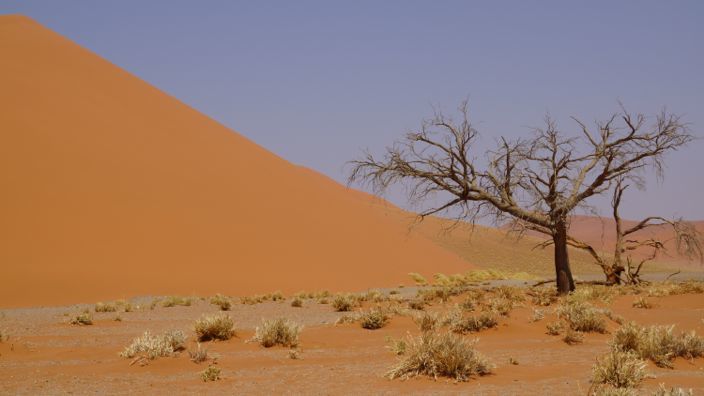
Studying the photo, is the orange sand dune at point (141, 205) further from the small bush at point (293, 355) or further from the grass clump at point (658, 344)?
the grass clump at point (658, 344)

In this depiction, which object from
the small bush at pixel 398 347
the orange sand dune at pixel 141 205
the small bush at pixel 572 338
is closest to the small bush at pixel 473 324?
the small bush at pixel 572 338

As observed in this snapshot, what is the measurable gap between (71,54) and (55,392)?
39.8 meters

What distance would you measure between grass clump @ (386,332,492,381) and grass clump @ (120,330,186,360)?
309 cm

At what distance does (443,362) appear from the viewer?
21.4 ft

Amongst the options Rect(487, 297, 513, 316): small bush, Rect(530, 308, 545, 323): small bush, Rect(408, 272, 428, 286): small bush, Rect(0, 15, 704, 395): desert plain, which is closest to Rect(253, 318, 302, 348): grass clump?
Rect(0, 15, 704, 395): desert plain

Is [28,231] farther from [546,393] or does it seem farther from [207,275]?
[546,393]

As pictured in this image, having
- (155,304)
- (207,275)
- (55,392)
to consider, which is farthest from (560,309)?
(207,275)

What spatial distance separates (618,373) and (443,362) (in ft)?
5.68

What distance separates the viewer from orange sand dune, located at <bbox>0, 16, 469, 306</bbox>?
72.2ft

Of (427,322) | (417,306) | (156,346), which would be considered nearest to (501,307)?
(427,322)

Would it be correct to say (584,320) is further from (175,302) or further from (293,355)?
(175,302)

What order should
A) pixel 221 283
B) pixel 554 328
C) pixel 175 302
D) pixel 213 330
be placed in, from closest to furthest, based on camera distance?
pixel 213 330
pixel 554 328
pixel 175 302
pixel 221 283

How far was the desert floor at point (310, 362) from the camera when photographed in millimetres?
6230

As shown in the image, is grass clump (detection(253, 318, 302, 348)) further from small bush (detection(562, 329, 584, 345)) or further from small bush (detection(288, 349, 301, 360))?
small bush (detection(562, 329, 584, 345))
